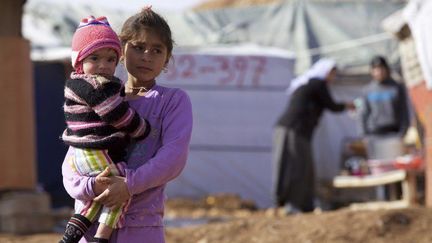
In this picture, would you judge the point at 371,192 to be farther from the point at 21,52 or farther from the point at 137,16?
the point at 137,16

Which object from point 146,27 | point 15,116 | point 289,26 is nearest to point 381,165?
point 15,116

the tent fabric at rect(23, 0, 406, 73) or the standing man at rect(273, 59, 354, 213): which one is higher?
the tent fabric at rect(23, 0, 406, 73)

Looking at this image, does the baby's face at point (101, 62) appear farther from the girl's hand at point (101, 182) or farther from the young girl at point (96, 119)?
the girl's hand at point (101, 182)

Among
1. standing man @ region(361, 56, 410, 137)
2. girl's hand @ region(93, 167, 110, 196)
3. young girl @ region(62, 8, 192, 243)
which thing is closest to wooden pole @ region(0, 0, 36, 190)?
standing man @ region(361, 56, 410, 137)

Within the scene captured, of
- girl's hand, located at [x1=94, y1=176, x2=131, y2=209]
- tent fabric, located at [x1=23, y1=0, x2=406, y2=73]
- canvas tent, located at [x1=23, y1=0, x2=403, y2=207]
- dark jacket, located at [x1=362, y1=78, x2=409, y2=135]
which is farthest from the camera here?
tent fabric, located at [x1=23, y1=0, x2=406, y2=73]

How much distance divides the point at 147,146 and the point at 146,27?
1.31ft

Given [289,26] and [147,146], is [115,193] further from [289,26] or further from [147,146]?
[289,26]

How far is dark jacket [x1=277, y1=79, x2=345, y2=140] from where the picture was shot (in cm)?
1174

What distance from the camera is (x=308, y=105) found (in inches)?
465

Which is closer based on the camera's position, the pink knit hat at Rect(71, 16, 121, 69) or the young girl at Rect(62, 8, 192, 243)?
the young girl at Rect(62, 8, 192, 243)

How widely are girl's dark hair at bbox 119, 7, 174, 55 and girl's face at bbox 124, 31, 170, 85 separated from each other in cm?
2

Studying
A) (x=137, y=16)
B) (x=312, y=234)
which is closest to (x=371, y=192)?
(x=312, y=234)

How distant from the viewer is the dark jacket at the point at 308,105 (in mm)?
11742

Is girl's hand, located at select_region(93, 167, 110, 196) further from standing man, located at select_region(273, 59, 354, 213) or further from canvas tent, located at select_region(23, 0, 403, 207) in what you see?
canvas tent, located at select_region(23, 0, 403, 207)
